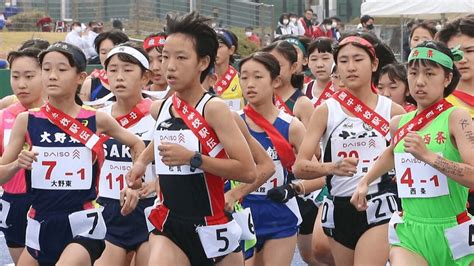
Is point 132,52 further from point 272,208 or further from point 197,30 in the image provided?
point 197,30

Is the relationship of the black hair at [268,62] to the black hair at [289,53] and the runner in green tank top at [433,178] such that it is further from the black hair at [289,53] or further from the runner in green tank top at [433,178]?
the runner in green tank top at [433,178]

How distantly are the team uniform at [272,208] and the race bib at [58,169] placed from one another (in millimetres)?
1547

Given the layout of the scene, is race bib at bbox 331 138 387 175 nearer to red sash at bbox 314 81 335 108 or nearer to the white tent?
red sash at bbox 314 81 335 108

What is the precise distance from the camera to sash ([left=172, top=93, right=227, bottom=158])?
650cm

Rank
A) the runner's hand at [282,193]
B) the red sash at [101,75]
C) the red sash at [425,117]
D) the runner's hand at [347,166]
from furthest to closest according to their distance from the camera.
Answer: the red sash at [101,75], the runner's hand at [282,193], the runner's hand at [347,166], the red sash at [425,117]

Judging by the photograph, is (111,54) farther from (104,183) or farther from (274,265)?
(274,265)

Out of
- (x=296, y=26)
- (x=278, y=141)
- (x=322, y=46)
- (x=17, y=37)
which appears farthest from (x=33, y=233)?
(x=296, y=26)

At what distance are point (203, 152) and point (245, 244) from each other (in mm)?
1112

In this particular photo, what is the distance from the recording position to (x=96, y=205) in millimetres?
7574

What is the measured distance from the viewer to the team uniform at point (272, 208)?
325 inches

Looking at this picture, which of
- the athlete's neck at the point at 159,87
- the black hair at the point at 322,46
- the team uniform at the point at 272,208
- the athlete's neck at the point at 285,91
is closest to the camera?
the team uniform at the point at 272,208

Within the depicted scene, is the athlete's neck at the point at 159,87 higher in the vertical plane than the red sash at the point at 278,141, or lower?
higher

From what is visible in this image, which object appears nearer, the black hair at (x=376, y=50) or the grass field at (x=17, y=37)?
the black hair at (x=376, y=50)

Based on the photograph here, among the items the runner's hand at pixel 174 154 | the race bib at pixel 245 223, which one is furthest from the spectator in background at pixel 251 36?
the runner's hand at pixel 174 154
